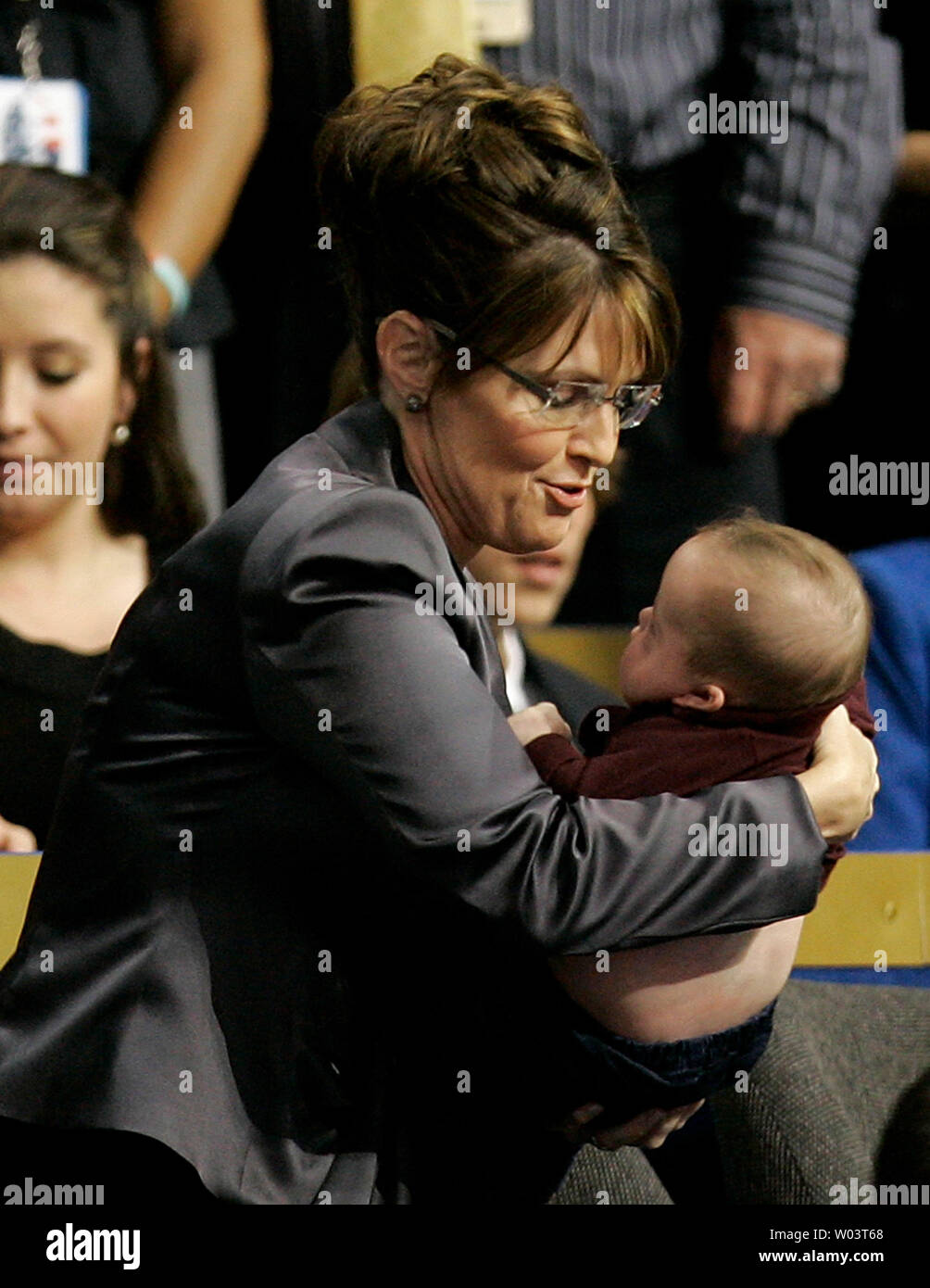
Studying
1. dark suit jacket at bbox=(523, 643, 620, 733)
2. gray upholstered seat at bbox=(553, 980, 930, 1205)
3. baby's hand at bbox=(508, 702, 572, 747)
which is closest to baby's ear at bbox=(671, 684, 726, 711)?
baby's hand at bbox=(508, 702, 572, 747)

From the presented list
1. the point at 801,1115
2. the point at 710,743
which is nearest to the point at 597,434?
the point at 710,743

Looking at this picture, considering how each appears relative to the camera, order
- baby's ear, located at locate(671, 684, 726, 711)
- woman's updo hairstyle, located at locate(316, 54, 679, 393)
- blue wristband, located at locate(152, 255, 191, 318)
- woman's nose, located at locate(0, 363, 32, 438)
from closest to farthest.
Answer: woman's updo hairstyle, located at locate(316, 54, 679, 393)
baby's ear, located at locate(671, 684, 726, 711)
woman's nose, located at locate(0, 363, 32, 438)
blue wristband, located at locate(152, 255, 191, 318)

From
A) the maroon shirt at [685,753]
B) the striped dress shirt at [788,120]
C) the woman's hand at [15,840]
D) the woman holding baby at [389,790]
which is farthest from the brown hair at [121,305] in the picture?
the maroon shirt at [685,753]

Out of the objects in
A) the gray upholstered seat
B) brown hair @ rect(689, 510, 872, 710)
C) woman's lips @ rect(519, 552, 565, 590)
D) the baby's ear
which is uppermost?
brown hair @ rect(689, 510, 872, 710)

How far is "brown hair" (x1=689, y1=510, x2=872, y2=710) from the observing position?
1.55m

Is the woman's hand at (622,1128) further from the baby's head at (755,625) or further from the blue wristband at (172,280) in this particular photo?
the blue wristband at (172,280)

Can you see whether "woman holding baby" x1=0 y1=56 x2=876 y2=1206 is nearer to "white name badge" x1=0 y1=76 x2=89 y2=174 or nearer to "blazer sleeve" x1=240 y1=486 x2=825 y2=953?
"blazer sleeve" x1=240 y1=486 x2=825 y2=953

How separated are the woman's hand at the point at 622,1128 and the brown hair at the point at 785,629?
1.18 feet

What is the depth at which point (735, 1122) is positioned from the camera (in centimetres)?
195

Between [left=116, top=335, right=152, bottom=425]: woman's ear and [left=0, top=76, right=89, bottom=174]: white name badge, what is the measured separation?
10.0 inches

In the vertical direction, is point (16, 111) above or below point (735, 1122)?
above

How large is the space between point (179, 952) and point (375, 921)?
156 mm
